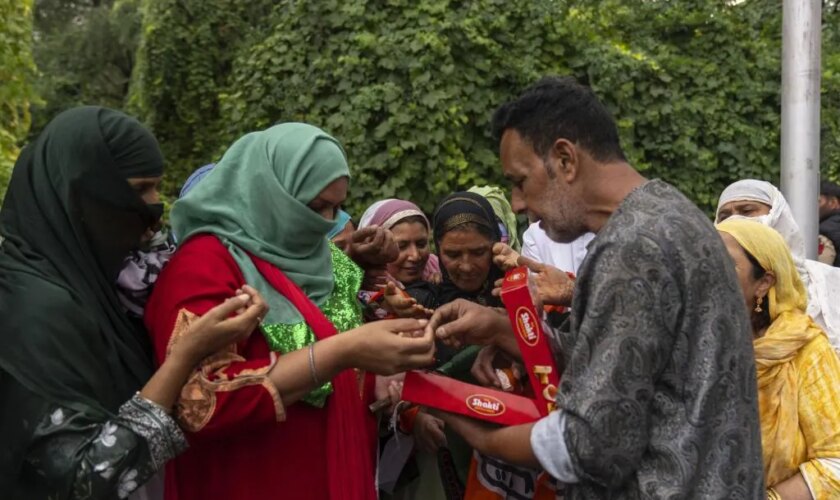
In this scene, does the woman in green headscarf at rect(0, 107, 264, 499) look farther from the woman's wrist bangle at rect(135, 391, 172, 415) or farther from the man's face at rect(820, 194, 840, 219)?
the man's face at rect(820, 194, 840, 219)

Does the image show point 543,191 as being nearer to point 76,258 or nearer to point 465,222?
point 76,258

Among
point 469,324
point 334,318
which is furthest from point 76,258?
point 469,324

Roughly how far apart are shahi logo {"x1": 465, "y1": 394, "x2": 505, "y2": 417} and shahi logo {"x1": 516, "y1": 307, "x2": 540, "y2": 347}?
0.59ft

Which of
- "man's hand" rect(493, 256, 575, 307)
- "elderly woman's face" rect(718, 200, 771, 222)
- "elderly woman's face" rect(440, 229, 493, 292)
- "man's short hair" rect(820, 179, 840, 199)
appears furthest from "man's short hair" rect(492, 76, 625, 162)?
"man's short hair" rect(820, 179, 840, 199)

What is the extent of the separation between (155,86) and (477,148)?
21.5 ft

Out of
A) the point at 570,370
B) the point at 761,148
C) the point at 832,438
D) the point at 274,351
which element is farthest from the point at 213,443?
the point at 761,148

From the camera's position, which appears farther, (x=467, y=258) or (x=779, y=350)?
(x=467, y=258)

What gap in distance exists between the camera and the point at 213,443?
2582mm

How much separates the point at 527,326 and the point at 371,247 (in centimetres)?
111

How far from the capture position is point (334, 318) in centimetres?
288

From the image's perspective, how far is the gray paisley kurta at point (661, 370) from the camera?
2.01m

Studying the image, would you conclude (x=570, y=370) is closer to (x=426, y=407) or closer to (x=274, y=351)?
(x=426, y=407)

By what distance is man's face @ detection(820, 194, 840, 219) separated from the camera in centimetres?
771

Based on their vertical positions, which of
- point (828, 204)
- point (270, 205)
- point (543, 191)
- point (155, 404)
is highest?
point (543, 191)
